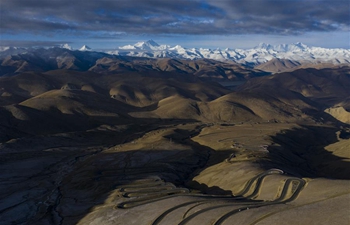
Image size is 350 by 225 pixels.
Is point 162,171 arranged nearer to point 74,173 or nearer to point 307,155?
point 74,173

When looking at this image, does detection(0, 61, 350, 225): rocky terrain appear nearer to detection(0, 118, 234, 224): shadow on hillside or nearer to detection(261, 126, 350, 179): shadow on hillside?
detection(0, 118, 234, 224): shadow on hillside

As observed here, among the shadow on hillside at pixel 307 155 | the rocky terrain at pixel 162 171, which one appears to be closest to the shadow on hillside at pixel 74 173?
the rocky terrain at pixel 162 171

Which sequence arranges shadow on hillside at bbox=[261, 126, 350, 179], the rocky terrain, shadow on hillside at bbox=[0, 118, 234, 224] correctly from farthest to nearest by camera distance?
1. shadow on hillside at bbox=[261, 126, 350, 179]
2. shadow on hillside at bbox=[0, 118, 234, 224]
3. the rocky terrain

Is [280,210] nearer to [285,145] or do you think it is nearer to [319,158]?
[319,158]

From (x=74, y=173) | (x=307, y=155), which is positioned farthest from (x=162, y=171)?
(x=307, y=155)

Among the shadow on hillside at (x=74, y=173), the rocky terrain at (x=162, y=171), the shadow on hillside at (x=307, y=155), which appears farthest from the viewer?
the shadow on hillside at (x=307, y=155)

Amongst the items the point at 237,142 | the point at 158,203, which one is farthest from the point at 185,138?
the point at 158,203

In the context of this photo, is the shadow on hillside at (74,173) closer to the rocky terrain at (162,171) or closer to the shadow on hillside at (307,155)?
the rocky terrain at (162,171)

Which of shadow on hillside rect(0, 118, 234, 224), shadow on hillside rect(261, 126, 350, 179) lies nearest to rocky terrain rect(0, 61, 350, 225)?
shadow on hillside rect(0, 118, 234, 224)

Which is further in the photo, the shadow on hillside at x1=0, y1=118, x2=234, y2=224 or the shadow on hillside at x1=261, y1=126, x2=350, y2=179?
the shadow on hillside at x1=261, y1=126, x2=350, y2=179
